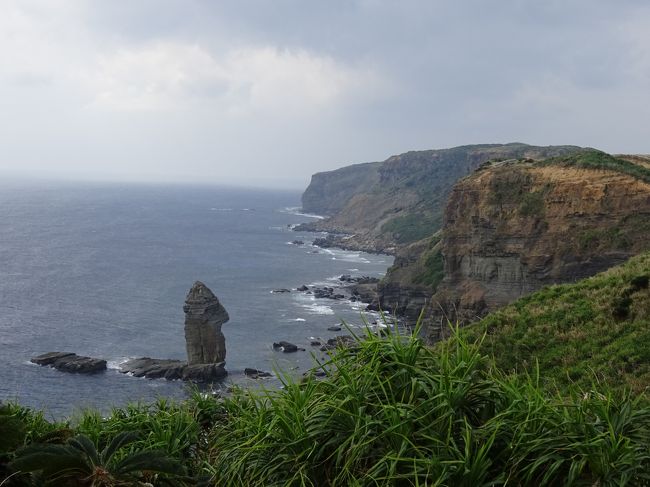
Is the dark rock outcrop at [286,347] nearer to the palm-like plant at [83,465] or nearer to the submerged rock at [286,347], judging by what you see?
the submerged rock at [286,347]

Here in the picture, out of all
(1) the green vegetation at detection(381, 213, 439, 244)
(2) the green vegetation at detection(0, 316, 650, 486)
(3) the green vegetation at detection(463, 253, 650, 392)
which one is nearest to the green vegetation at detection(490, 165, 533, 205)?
(3) the green vegetation at detection(463, 253, 650, 392)

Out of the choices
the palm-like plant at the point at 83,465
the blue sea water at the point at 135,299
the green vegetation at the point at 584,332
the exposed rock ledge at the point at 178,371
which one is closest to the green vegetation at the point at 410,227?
the blue sea water at the point at 135,299

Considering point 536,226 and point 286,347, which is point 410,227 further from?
point 536,226

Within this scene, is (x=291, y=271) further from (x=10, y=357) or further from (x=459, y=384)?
(x=459, y=384)

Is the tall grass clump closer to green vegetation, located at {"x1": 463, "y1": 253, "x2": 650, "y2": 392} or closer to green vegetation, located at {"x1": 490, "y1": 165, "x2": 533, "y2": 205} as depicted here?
green vegetation, located at {"x1": 463, "y1": 253, "x2": 650, "y2": 392}

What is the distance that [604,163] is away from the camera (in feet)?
171

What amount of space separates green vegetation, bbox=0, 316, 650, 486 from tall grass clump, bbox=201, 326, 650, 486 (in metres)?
0.01

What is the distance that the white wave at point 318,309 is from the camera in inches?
3123

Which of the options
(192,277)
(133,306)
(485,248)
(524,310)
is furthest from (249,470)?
(192,277)

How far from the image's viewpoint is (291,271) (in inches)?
4313

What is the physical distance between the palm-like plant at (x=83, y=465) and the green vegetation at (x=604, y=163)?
168 ft

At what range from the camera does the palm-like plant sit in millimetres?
6465

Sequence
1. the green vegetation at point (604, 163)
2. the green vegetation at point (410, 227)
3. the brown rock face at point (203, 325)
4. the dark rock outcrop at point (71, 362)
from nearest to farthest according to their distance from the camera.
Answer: the green vegetation at point (604, 163)
the dark rock outcrop at point (71, 362)
the brown rock face at point (203, 325)
the green vegetation at point (410, 227)

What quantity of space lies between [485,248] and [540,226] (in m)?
5.84
